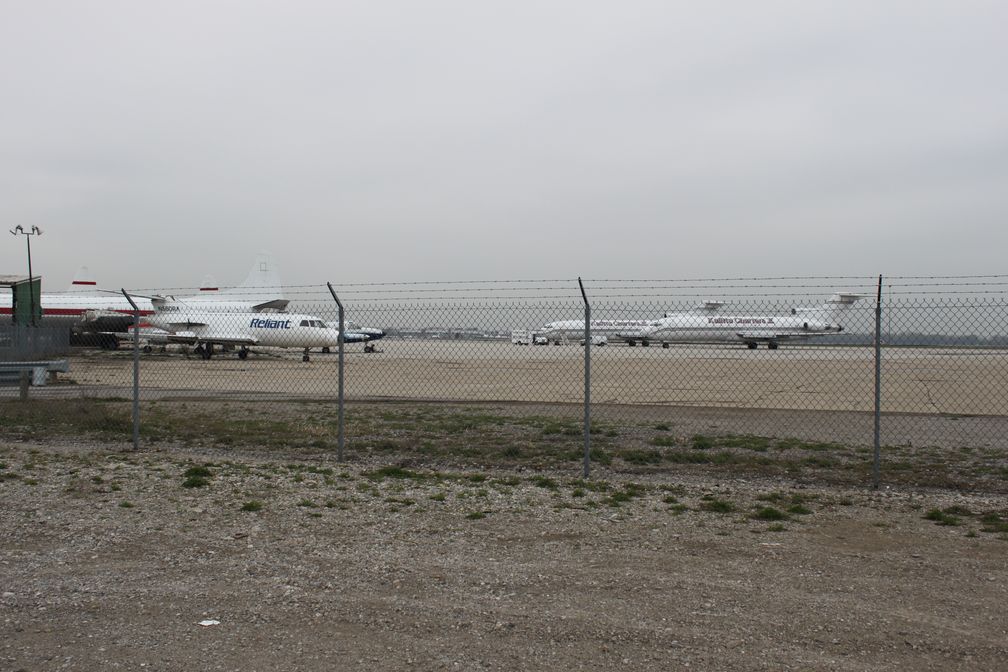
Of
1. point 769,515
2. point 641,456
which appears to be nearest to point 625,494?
point 769,515

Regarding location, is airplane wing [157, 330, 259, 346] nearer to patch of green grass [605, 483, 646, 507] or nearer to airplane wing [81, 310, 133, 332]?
airplane wing [81, 310, 133, 332]

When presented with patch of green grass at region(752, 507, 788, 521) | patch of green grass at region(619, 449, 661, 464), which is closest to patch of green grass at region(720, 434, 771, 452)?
patch of green grass at region(619, 449, 661, 464)

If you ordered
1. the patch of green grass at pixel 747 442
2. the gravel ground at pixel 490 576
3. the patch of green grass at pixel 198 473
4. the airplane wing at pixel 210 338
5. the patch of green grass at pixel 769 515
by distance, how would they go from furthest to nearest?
the airplane wing at pixel 210 338 → the patch of green grass at pixel 747 442 → the patch of green grass at pixel 198 473 → the patch of green grass at pixel 769 515 → the gravel ground at pixel 490 576

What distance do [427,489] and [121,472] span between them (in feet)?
11.5

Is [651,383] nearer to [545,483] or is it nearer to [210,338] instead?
[545,483]

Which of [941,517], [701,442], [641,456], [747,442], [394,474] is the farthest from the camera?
[747,442]

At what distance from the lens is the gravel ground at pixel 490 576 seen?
398 centimetres

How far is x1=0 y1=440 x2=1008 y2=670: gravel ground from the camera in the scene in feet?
13.1

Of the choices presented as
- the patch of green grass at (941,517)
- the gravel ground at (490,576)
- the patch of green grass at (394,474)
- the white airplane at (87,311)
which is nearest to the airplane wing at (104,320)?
the white airplane at (87,311)

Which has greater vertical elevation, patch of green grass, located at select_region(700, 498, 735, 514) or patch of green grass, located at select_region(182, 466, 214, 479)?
patch of green grass, located at select_region(700, 498, 735, 514)

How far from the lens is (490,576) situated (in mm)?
5164

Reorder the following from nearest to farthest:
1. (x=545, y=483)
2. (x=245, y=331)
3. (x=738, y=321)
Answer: (x=545, y=483) → (x=245, y=331) → (x=738, y=321)

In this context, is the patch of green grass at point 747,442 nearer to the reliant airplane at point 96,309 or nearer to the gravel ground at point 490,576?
the gravel ground at point 490,576

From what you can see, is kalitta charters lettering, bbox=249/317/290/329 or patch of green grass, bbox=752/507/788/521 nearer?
patch of green grass, bbox=752/507/788/521
